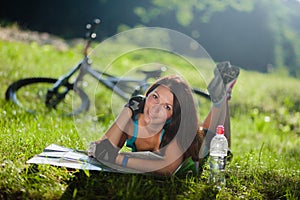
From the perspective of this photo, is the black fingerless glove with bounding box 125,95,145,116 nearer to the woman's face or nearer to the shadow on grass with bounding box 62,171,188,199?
the woman's face

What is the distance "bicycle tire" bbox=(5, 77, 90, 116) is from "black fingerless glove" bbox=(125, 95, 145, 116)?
2.26m

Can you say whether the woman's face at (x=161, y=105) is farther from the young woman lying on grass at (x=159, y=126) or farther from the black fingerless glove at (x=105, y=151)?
the black fingerless glove at (x=105, y=151)

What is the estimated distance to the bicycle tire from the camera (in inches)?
212

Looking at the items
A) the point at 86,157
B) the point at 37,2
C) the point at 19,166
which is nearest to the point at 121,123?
the point at 86,157

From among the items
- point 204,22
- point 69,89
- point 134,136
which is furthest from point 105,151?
point 204,22

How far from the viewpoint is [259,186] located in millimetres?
3174

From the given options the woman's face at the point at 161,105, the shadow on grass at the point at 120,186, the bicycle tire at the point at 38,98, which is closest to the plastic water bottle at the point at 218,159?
the shadow on grass at the point at 120,186

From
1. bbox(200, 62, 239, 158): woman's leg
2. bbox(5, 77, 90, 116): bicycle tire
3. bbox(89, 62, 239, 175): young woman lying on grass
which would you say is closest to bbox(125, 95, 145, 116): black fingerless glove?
bbox(89, 62, 239, 175): young woman lying on grass

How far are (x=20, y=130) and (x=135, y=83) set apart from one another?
83.9 inches

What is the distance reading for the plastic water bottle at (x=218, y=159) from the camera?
3000 mm

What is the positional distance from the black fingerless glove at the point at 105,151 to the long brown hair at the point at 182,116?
1.04ft

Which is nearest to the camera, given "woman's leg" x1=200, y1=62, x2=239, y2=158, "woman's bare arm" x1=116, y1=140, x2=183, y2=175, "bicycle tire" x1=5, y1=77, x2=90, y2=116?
"woman's bare arm" x1=116, y1=140, x2=183, y2=175

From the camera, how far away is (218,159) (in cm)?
309

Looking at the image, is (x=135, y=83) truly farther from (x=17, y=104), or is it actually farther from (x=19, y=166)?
(x=19, y=166)
